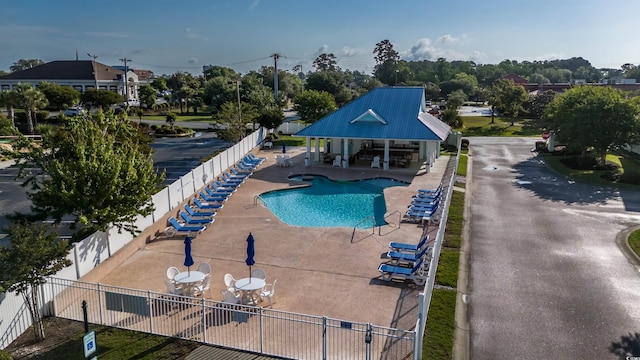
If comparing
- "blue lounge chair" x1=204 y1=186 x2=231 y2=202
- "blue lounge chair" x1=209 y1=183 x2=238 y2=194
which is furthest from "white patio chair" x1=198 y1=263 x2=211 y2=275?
"blue lounge chair" x1=209 y1=183 x2=238 y2=194

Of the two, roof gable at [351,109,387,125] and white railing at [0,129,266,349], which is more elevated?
roof gable at [351,109,387,125]

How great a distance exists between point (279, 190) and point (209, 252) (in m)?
10.3

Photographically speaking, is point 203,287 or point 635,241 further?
point 635,241

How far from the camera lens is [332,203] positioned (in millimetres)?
25938

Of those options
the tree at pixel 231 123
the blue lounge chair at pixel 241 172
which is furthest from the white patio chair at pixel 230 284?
the tree at pixel 231 123

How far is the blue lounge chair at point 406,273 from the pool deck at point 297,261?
0.88ft

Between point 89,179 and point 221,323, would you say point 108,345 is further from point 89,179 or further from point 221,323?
point 89,179

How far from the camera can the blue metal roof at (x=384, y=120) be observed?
31855 mm

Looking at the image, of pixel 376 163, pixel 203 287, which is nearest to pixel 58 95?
pixel 376 163

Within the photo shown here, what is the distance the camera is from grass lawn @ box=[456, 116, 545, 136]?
5700cm

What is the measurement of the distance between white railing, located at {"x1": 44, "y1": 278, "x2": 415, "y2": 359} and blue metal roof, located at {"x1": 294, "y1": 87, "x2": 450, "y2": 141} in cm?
2108

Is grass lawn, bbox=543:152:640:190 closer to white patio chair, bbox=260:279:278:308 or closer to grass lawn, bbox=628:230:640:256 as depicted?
grass lawn, bbox=628:230:640:256

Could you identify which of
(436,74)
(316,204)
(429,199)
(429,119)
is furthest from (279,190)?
(436,74)

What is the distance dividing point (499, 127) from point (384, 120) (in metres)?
34.6
